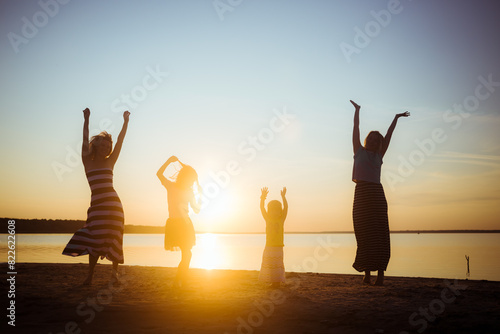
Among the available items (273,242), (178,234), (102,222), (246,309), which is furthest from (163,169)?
(246,309)

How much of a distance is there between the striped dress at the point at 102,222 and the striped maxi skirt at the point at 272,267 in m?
2.52

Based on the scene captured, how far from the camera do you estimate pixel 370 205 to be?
7285 mm

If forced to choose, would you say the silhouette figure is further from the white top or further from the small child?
the white top

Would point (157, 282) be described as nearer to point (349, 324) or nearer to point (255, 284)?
point (255, 284)

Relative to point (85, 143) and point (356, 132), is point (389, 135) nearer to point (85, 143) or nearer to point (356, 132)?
point (356, 132)

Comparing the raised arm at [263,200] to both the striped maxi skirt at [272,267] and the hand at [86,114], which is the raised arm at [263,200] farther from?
the hand at [86,114]

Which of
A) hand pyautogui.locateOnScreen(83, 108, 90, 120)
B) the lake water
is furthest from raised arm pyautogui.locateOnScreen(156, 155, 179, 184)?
the lake water

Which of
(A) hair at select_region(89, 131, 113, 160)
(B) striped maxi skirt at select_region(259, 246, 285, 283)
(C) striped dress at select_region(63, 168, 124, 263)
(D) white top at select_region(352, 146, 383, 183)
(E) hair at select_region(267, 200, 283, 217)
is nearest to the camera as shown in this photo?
(C) striped dress at select_region(63, 168, 124, 263)

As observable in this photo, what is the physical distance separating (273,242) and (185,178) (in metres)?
2.04

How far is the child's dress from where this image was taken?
279 inches

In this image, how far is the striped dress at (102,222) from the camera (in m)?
6.45

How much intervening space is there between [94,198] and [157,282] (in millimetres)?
1989

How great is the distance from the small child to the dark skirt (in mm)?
1507

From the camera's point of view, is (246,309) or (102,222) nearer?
(246,309)
